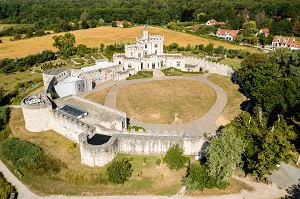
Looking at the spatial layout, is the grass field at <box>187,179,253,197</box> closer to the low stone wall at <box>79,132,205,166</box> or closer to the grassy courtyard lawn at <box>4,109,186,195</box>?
the grassy courtyard lawn at <box>4,109,186,195</box>

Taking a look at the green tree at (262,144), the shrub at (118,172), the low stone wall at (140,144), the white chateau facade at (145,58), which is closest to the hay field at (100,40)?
the white chateau facade at (145,58)

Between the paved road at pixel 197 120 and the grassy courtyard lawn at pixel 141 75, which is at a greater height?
the grassy courtyard lawn at pixel 141 75

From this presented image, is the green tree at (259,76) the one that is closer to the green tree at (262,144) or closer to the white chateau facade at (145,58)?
the green tree at (262,144)

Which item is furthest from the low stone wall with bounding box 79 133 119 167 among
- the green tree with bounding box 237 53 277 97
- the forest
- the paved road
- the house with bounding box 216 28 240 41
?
the forest

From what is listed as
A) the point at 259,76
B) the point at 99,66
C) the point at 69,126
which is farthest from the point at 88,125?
the point at 259,76

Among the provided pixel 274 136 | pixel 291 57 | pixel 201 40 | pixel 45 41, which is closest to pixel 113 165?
pixel 274 136
